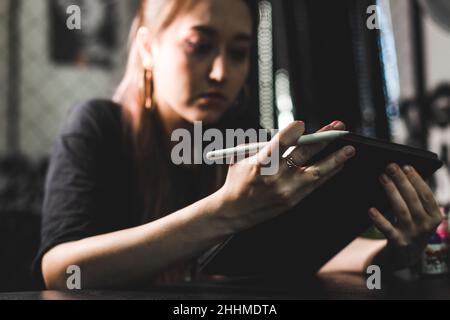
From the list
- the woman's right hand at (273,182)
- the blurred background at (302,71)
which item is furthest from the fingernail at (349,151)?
the blurred background at (302,71)

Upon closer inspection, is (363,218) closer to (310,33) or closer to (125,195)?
(125,195)

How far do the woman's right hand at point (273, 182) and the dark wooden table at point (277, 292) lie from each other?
0.09 meters

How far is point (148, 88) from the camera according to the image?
3.44ft

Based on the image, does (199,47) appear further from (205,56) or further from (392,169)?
(392,169)

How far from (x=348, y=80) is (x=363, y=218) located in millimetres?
1740

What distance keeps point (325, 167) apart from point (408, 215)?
0.72 ft

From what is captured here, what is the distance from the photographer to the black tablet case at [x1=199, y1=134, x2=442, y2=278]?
64 cm

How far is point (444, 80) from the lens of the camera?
231 cm

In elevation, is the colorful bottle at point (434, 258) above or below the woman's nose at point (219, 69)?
below

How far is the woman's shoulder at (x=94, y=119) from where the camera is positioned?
953mm

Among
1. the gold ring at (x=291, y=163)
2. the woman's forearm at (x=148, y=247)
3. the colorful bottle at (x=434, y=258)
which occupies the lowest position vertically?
the colorful bottle at (x=434, y=258)

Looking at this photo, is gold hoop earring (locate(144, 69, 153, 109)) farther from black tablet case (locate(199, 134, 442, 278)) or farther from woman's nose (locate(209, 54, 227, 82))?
black tablet case (locate(199, 134, 442, 278))

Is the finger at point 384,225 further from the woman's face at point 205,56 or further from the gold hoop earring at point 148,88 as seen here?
the gold hoop earring at point 148,88

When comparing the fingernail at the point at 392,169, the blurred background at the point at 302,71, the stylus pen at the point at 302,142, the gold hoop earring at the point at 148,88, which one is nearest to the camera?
the stylus pen at the point at 302,142
